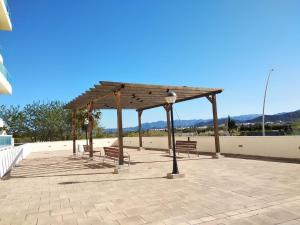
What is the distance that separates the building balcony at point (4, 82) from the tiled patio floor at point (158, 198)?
10626mm

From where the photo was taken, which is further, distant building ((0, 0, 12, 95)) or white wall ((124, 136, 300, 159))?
distant building ((0, 0, 12, 95))

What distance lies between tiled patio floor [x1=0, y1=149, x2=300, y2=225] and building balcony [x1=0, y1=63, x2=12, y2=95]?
34.9ft

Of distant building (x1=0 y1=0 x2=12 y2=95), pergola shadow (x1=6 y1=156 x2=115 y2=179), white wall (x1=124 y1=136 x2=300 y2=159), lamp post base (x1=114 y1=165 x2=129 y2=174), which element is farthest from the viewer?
distant building (x1=0 y1=0 x2=12 y2=95)

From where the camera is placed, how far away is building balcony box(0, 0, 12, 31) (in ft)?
53.9

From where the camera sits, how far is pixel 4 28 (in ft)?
61.3

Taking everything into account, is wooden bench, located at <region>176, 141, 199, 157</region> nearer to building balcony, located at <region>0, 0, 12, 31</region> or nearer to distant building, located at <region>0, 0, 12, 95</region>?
distant building, located at <region>0, 0, 12, 95</region>

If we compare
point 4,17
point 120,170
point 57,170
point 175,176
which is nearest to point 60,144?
point 4,17

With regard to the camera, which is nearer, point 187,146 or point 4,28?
point 187,146

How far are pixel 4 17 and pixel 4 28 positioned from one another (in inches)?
57.2

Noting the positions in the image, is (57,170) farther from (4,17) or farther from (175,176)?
(4,17)

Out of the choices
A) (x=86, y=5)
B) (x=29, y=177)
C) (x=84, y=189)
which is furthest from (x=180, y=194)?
(x=86, y=5)

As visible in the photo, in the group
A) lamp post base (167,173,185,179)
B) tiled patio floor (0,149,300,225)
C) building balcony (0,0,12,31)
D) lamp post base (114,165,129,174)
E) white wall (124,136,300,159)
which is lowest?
tiled patio floor (0,149,300,225)

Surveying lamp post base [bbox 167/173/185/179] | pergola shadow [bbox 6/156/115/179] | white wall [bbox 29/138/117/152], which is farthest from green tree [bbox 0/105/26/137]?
lamp post base [bbox 167/173/185/179]

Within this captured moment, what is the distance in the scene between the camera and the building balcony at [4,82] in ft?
55.2
